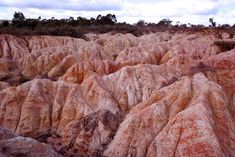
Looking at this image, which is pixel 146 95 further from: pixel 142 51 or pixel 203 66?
pixel 142 51

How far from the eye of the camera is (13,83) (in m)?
29.9

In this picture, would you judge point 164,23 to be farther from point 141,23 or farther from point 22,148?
point 22,148

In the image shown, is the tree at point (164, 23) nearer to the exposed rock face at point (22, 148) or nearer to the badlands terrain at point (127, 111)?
the badlands terrain at point (127, 111)

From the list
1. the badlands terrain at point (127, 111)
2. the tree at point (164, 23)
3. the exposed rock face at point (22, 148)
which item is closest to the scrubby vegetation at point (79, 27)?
the tree at point (164, 23)

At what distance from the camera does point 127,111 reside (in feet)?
74.3

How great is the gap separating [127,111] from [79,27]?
41208 mm

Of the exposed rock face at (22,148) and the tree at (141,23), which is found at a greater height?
the exposed rock face at (22,148)

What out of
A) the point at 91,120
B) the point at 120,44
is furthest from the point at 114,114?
the point at 120,44

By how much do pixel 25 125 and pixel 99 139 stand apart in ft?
14.1

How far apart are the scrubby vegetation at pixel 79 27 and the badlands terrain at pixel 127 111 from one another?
23.6 m

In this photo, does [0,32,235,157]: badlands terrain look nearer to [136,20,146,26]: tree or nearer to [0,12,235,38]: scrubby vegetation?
[0,12,235,38]: scrubby vegetation

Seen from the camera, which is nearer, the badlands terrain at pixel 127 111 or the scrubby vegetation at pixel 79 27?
the badlands terrain at pixel 127 111

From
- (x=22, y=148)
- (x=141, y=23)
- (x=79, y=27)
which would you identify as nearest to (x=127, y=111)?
(x=22, y=148)

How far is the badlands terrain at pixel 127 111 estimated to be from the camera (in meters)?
16.6
